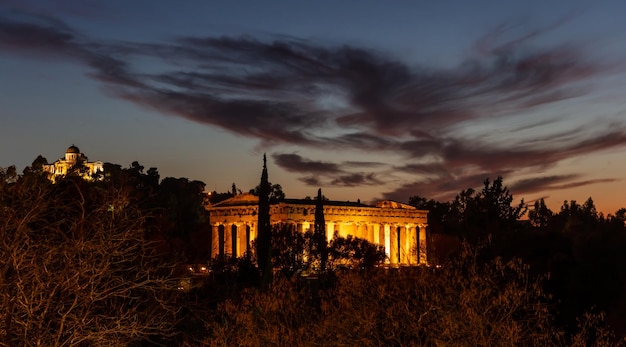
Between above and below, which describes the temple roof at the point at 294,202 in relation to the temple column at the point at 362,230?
above

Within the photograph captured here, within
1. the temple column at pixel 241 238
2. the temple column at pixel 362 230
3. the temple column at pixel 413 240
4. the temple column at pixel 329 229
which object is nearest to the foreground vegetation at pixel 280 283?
the temple column at pixel 413 240

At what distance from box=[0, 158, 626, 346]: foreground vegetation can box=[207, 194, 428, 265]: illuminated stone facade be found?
109 inches

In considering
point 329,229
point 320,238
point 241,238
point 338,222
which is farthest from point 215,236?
point 320,238

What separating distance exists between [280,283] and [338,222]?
56199 mm

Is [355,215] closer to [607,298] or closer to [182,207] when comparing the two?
[182,207]

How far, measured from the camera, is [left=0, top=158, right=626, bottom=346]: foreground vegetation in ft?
44.6

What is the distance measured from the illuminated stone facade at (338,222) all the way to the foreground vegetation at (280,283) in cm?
277

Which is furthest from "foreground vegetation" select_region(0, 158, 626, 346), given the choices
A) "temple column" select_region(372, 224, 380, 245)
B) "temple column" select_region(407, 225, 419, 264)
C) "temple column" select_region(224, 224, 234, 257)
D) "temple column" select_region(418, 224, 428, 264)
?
"temple column" select_region(372, 224, 380, 245)

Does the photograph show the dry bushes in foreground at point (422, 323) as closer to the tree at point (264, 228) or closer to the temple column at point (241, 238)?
the tree at point (264, 228)

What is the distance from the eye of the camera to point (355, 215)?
88688 millimetres

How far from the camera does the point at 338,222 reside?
86938 mm

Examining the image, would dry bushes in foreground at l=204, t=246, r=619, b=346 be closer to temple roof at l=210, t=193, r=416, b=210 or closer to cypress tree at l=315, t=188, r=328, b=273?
cypress tree at l=315, t=188, r=328, b=273

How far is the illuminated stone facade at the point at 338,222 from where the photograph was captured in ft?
273

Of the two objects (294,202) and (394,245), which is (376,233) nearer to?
(394,245)
